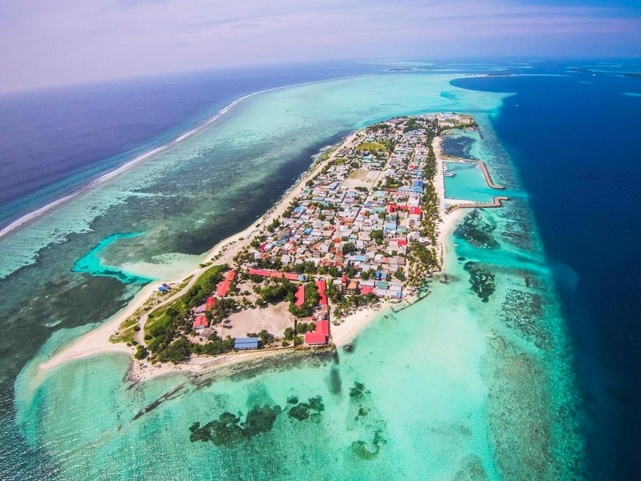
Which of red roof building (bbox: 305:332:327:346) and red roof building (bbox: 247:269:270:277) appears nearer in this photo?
red roof building (bbox: 305:332:327:346)

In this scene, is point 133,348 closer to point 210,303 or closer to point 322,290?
point 210,303

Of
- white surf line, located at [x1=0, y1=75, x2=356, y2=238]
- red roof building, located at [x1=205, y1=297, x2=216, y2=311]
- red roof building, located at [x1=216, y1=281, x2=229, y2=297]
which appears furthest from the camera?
white surf line, located at [x1=0, y1=75, x2=356, y2=238]


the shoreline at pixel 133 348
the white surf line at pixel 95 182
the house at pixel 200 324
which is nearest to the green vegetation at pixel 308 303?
the shoreline at pixel 133 348

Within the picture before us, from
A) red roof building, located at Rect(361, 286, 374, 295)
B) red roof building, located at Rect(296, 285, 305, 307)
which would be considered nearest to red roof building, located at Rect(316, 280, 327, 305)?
red roof building, located at Rect(296, 285, 305, 307)

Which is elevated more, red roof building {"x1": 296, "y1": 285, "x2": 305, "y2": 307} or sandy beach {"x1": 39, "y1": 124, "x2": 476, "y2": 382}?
red roof building {"x1": 296, "y1": 285, "x2": 305, "y2": 307}

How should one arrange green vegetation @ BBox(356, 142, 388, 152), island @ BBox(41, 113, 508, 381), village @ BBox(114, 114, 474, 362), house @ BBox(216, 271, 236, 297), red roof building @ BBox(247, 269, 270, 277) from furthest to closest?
green vegetation @ BBox(356, 142, 388, 152)
red roof building @ BBox(247, 269, 270, 277)
house @ BBox(216, 271, 236, 297)
village @ BBox(114, 114, 474, 362)
island @ BBox(41, 113, 508, 381)

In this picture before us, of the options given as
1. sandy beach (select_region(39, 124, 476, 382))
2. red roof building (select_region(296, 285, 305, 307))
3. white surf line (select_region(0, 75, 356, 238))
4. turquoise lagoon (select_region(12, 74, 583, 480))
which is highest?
white surf line (select_region(0, 75, 356, 238))

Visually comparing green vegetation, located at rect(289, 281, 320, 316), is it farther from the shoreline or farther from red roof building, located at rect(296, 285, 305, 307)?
the shoreline

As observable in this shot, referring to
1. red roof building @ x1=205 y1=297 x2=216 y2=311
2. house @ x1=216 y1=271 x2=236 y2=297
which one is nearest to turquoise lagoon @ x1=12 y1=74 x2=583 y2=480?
red roof building @ x1=205 y1=297 x2=216 y2=311

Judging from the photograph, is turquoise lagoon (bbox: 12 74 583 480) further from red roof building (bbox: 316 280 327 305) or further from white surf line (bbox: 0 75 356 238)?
white surf line (bbox: 0 75 356 238)
